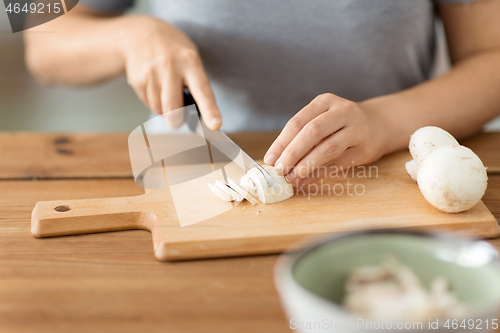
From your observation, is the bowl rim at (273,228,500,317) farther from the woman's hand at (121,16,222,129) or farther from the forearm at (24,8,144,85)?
the forearm at (24,8,144,85)

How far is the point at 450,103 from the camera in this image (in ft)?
3.30

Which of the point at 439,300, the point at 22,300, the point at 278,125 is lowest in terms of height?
the point at 278,125

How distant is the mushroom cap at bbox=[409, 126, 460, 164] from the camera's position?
780mm

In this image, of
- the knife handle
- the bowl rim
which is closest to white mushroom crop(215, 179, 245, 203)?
the knife handle

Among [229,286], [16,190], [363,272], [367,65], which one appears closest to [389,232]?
[363,272]

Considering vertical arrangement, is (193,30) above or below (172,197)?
above

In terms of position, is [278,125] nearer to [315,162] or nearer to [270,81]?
[270,81]

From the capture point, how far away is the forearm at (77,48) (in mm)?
1152

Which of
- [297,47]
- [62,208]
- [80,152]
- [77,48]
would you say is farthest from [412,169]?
[77,48]

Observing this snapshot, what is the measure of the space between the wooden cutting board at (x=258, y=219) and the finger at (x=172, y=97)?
9.6 inches

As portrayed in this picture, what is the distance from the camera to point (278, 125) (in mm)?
1310

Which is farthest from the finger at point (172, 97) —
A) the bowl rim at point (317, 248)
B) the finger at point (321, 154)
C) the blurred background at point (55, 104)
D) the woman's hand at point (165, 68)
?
the blurred background at point (55, 104)

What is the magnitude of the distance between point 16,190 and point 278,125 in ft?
2.39

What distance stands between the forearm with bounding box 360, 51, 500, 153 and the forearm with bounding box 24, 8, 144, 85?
0.68 metres
